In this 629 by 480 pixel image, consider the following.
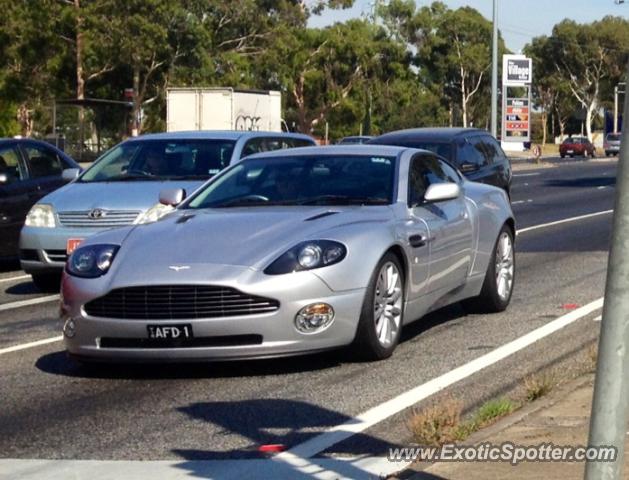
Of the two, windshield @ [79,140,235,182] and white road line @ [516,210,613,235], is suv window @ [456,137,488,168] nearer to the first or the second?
white road line @ [516,210,613,235]

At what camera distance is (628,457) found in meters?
5.86

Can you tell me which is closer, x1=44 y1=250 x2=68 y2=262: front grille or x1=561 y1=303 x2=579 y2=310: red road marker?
x1=561 y1=303 x2=579 y2=310: red road marker

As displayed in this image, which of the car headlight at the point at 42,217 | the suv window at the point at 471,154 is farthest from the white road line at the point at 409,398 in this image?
the suv window at the point at 471,154

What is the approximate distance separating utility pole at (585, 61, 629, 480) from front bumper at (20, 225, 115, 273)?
9.66 meters

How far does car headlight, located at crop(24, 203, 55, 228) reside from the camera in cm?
1333

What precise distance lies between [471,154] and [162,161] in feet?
19.5

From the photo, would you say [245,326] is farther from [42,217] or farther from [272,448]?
[42,217]

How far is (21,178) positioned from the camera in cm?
1598

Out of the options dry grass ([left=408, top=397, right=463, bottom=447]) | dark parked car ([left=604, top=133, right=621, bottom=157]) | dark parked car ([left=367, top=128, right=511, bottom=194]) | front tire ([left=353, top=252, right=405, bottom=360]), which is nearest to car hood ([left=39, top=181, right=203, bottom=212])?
front tire ([left=353, top=252, right=405, bottom=360])

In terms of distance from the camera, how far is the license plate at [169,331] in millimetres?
8133

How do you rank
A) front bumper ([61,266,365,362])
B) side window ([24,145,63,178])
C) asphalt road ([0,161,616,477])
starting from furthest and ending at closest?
side window ([24,145,63,178]) → front bumper ([61,266,365,362]) → asphalt road ([0,161,616,477])

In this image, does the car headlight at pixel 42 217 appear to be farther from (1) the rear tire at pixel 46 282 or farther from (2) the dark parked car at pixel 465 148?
(2) the dark parked car at pixel 465 148

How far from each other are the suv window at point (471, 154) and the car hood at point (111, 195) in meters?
5.58

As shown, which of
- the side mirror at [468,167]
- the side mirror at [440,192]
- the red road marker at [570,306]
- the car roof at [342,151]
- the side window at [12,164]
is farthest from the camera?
the side mirror at [468,167]
